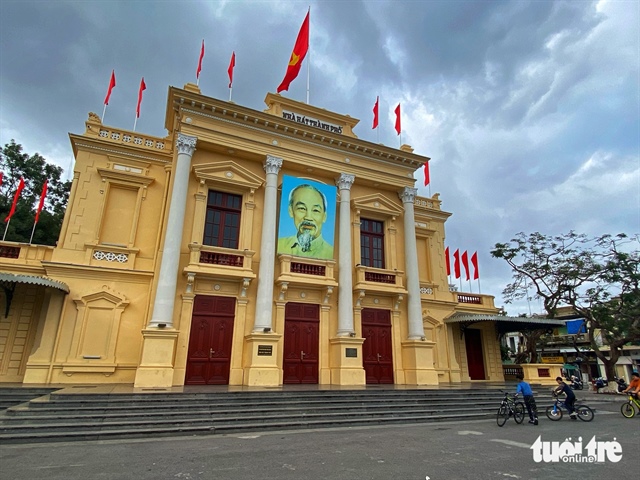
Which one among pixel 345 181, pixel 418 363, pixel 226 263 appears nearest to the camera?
pixel 226 263

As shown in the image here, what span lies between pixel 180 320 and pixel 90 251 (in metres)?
4.09

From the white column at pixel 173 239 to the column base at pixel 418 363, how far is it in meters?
8.93

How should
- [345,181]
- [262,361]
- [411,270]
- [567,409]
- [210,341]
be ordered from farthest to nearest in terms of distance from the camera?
[411,270] < [345,181] < [210,341] < [262,361] < [567,409]

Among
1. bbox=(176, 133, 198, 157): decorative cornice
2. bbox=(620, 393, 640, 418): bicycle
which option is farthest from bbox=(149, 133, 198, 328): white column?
bbox=(620, 393, 640, 418): bicycle

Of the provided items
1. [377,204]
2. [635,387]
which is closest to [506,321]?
[635,387]

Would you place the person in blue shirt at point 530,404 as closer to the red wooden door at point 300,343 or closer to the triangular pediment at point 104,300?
the red wooden door at point 300,343

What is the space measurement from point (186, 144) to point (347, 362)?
9.57 metres

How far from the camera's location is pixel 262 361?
1204 cm

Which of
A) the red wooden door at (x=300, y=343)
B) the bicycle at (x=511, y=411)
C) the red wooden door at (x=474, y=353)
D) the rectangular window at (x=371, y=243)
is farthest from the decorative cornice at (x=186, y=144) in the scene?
the red wooden door at (x=474, y=353)

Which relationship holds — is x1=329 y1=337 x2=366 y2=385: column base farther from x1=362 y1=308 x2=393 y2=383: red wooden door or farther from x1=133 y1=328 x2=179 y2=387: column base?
x1=133 y1=328 x2=179 y2=387: column base

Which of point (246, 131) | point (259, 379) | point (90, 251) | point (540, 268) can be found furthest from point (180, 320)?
point (540, 268)

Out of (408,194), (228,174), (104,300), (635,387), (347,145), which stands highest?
(347,145)

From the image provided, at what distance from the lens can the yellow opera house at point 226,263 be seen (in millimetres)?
12109

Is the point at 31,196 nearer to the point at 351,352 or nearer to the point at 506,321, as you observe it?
the point at 351,352
